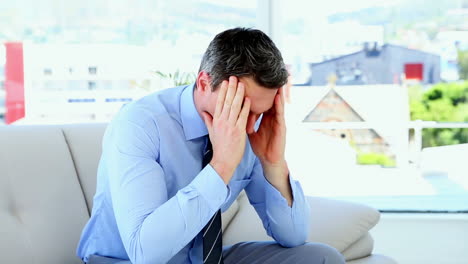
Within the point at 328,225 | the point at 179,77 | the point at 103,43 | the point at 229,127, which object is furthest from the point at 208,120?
the point at 103,43

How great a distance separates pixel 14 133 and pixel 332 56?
2.42m

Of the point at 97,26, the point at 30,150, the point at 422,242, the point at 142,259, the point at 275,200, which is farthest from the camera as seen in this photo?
the point at 97,26

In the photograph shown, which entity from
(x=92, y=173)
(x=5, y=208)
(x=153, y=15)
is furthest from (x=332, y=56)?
(x=5, y=208)

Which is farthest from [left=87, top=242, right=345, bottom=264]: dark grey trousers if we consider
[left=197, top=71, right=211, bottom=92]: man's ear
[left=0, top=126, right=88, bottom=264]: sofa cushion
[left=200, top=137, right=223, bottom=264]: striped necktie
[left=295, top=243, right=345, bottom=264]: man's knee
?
[left=197, top=71, right=211, bottom=92]: man's ear

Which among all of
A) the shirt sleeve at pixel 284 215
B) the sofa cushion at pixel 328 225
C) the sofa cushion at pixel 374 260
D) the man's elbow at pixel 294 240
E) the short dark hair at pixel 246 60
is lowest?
the sofa cushion at pixel 374 260

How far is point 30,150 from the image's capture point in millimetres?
2318

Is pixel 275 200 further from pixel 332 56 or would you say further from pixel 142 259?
pixel 332 56

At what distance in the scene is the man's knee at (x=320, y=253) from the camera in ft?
6.51

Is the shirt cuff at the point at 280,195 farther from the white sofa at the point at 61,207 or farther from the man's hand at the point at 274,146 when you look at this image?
the white sofa at the point at 61,207

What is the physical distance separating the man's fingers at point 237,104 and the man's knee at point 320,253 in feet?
1.35

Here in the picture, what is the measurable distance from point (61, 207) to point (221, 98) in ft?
2.31

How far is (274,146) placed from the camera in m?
2.08

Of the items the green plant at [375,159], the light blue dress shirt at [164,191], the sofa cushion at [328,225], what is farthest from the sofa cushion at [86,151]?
the green plant at [375,159]

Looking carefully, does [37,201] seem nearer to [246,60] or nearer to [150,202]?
[150,202]
